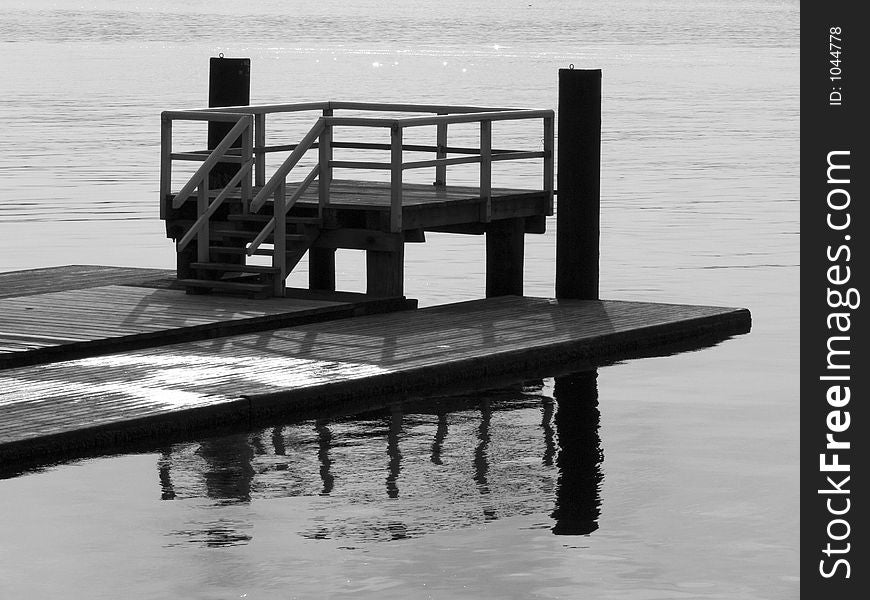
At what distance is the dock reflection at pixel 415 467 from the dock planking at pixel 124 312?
2277 mm

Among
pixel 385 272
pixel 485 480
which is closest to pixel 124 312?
pixel 385 272

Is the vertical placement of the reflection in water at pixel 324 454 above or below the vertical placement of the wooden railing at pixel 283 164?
below

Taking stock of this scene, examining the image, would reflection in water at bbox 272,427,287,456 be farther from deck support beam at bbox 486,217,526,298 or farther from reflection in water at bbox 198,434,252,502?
deck support beam at bbox 486,217,526,298

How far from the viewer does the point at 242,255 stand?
58.0 ft

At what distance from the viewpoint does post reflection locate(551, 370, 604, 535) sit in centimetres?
1040

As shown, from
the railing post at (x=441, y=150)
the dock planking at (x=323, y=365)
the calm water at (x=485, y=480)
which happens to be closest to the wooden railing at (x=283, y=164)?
the railing post at (x=441, y=150)

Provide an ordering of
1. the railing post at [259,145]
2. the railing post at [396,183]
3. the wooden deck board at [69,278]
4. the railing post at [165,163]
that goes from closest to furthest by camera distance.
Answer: the railing post at [396,183], the railing post at [165,163], the wooden deck board at [69,278], the railing post at [259,145]

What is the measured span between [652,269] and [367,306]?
744cm

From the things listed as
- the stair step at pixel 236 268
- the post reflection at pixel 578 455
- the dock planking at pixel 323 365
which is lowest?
the post reflection at pixel 578 455

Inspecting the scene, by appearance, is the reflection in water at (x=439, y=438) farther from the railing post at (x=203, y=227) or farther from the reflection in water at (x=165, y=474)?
the railing post at (x=203, y=227)

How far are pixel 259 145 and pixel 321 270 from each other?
1341 mm

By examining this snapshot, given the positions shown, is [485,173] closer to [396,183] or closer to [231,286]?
[396,183]

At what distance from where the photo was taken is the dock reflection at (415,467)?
1038 centimetres
